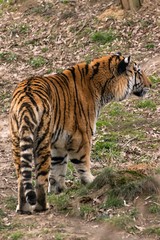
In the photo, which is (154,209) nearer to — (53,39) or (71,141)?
(71,141)

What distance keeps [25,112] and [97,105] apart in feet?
5.49

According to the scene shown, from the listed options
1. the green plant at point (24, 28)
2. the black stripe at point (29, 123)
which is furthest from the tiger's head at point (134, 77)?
the green plant at point (24, 28)

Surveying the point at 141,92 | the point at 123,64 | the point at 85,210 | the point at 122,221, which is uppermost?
the point at 123,64

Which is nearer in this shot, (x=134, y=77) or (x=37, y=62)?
(x=134, y=77)

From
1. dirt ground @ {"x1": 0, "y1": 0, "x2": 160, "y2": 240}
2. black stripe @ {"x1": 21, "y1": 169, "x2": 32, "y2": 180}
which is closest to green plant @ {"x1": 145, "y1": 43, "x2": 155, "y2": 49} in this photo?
dirt ground @ {"x1": 0, "y1": 0, "x2": 160, "y2": 240}

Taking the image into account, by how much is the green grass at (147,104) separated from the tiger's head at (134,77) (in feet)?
7.16

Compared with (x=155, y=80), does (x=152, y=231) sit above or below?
below

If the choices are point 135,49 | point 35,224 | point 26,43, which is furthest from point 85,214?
point 26,43

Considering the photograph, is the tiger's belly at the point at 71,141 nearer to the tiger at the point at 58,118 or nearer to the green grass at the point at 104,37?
the tiger at the point at 58,118

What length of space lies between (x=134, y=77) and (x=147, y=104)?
8.48 feet

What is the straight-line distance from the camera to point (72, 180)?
9.47 m

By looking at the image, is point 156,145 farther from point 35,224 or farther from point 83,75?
point 35,224

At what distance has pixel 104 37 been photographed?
15.2m

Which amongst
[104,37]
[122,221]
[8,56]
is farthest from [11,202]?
[8,56]
